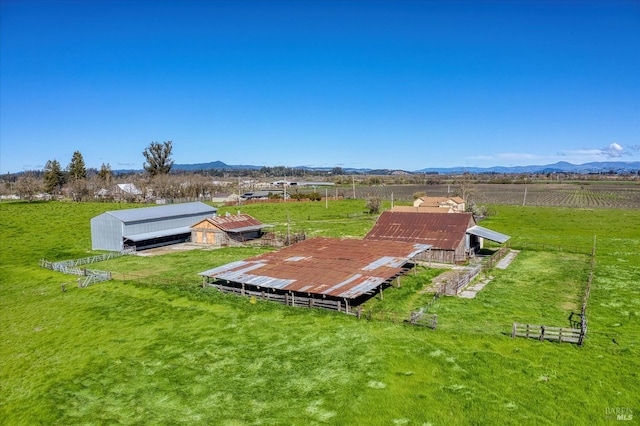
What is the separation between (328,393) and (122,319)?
15748 mm

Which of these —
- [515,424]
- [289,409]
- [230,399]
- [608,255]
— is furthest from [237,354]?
[608,255]

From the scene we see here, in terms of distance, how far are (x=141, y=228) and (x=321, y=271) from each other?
3003 centimetres

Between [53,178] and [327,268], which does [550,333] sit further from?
[53,178]

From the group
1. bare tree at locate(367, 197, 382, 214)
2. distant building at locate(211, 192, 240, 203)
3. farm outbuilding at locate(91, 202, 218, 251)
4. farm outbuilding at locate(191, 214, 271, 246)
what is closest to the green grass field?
farm outbuilding at locate(91, 202, 218, 251)

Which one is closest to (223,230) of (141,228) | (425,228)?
(141,228)

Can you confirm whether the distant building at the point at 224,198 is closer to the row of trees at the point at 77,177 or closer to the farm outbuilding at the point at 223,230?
the row of trees at the point at 77,177

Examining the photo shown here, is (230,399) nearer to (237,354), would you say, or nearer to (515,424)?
(237,354)

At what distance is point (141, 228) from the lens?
51938 millimetres

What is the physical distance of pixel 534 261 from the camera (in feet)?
136

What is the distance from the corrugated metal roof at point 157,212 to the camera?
167 ft

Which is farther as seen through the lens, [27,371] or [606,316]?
[606,316]

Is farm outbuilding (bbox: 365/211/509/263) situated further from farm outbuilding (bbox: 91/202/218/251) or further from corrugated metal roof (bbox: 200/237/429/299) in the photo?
farm outbuilding (bbox: 91/202/218/251)

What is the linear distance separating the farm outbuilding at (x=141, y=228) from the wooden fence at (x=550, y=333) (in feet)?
134

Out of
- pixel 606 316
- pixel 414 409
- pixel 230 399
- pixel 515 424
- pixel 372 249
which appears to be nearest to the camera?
pixel 515 424
